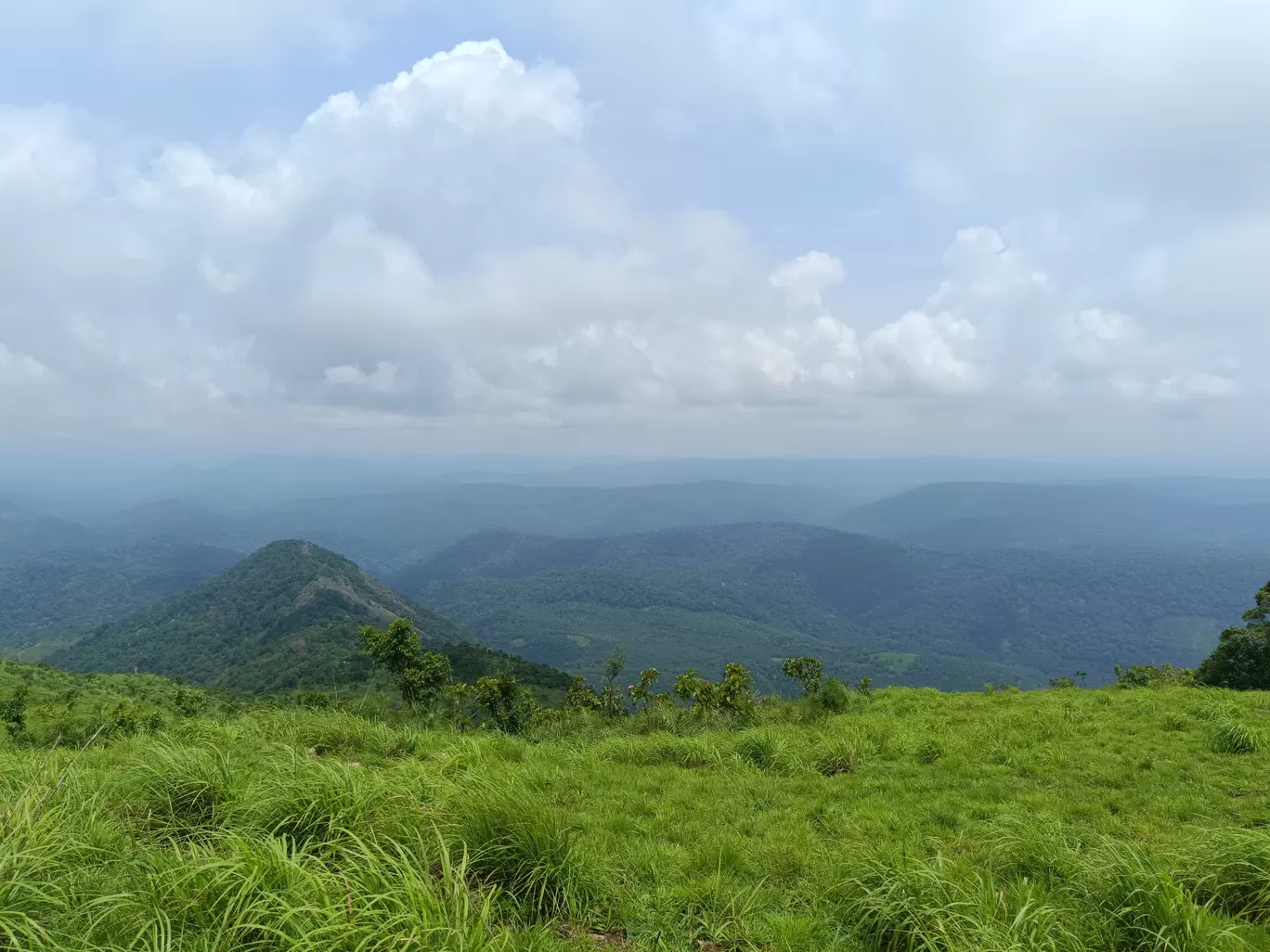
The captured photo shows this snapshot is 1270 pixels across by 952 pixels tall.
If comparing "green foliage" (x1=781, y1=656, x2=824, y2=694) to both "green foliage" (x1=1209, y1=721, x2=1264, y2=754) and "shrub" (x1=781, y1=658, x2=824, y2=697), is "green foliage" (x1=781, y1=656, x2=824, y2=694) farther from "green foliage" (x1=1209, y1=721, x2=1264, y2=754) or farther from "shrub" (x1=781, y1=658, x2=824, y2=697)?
"green foliage" (x1=1209, y1=721, x2=1264, y2=754)

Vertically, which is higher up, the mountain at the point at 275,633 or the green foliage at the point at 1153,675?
the green foliage at the point at 1153,675

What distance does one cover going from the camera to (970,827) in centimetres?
764

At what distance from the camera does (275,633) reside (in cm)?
14088

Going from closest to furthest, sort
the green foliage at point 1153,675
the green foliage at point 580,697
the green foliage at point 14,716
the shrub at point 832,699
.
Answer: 1. the shrub at point 832,699
2. the green foliage at point 14,716
3. the green foliage at point 1153,675
4. the green foliage at point 580,697

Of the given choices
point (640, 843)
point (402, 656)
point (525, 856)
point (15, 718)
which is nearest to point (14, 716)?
point (15, 718)

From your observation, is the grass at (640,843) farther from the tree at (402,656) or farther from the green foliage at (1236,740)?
the tree at (402,656)

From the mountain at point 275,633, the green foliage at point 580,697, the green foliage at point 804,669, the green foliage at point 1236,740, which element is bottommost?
the mountain at point 275,633

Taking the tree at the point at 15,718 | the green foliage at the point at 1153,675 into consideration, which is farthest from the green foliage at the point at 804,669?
the tree at the point at 15,718

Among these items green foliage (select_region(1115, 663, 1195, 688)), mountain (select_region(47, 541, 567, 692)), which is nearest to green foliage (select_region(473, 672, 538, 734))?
green foliage (select_region(1115, 663, 1195, 688))

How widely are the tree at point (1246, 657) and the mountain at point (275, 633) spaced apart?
71937mm

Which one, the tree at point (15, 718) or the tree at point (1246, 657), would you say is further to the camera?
the tree at point (1246, 657)

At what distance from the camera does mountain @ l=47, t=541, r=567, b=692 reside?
99.7 metres

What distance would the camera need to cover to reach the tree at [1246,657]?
2056cm

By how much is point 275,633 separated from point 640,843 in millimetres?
163865
